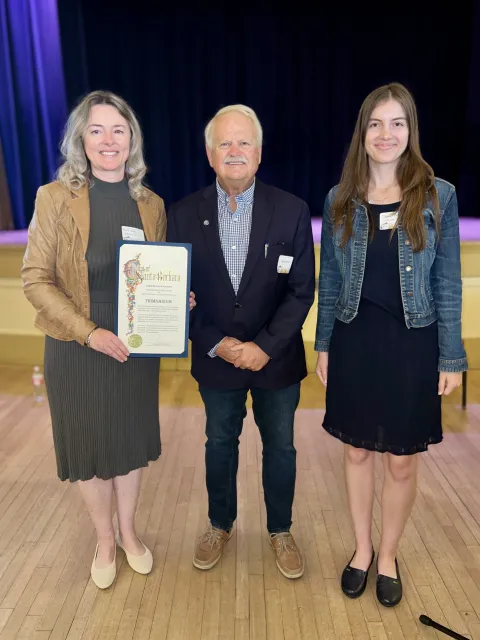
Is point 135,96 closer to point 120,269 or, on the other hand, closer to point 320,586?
point 120,269

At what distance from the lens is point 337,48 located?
648cm

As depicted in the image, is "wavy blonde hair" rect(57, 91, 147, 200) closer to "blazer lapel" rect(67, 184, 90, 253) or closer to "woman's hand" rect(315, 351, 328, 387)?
"blazer lapel" rect(67, 184, 90, 253)

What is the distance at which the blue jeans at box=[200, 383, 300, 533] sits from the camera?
1.83 m

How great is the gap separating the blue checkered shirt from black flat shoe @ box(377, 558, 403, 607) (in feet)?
A: 3.52

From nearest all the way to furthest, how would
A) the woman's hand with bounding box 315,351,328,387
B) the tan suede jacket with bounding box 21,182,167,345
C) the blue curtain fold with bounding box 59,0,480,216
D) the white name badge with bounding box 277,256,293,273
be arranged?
1. the tan suede jacket with bounding box 21,182,167,345
2. the white name badge with bounding box 277,256,293,273
3. the woman's hand with bounding box 315,351,328,387
4. the blue curtain fold with bounding box 59,0,480,216

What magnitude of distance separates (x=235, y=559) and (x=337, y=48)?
20.6 ft

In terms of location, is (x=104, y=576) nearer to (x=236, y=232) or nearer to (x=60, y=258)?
(x=60, y=258)

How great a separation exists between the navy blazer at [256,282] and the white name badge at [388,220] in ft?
0.84

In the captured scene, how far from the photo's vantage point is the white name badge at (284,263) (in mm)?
1696

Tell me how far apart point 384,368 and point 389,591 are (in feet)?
2.46

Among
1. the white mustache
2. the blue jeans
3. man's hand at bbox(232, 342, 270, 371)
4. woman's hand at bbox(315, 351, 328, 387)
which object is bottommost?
the blue jeans

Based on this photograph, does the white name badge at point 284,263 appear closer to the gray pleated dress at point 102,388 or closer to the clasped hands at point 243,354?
the clasped hands at point 243,354

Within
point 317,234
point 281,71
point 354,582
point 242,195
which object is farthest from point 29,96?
point 354,582

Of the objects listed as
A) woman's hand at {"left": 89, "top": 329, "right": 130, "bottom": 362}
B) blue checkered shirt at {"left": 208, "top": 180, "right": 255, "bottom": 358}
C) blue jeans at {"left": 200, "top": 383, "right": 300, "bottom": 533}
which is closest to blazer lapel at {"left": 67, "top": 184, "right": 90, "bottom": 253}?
woman's hand at {"left": 89, "top": 329, "right": 130, "bottom": 362}
